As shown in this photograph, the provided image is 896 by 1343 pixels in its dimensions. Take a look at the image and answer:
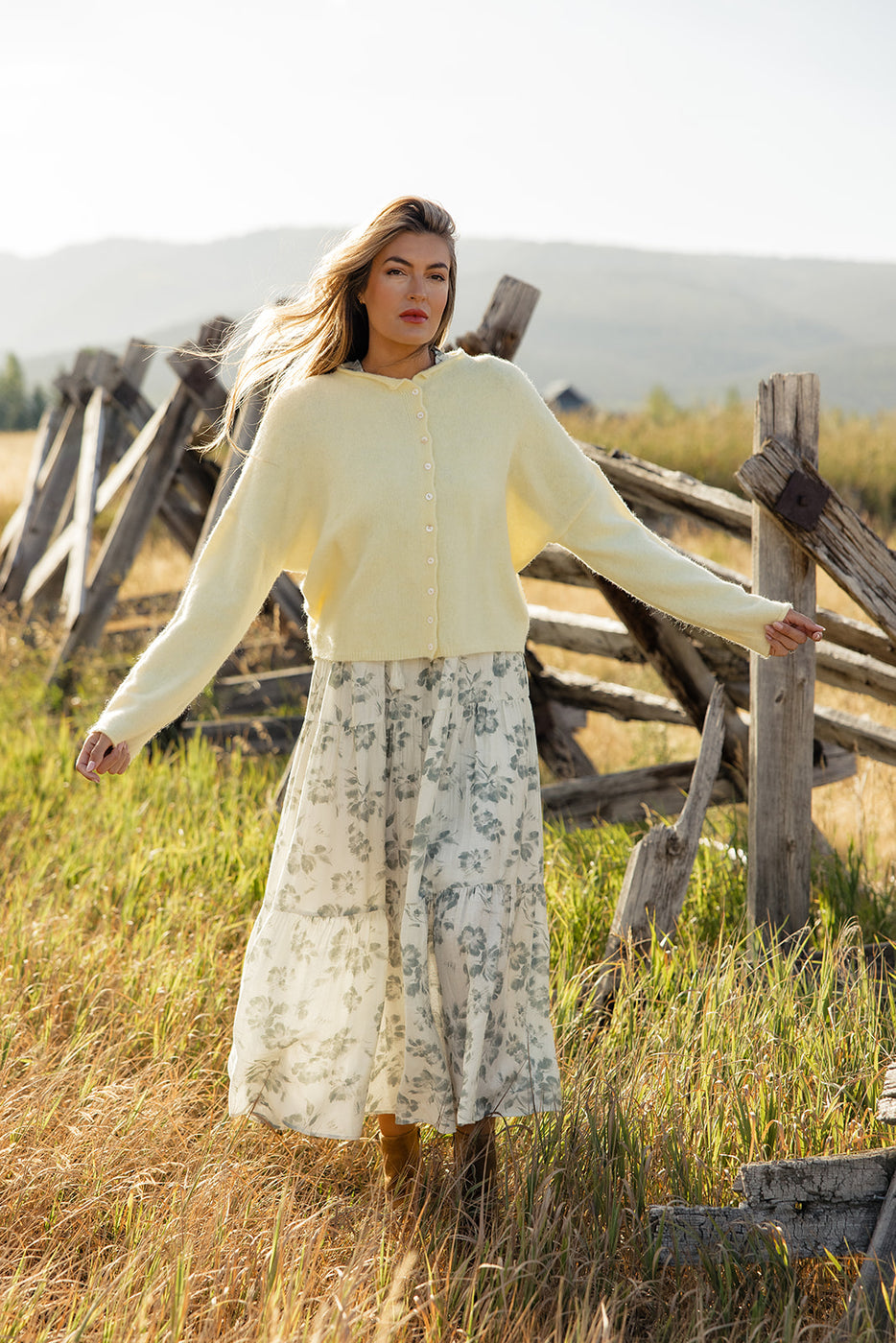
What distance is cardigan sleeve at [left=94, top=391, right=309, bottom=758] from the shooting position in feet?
7.01

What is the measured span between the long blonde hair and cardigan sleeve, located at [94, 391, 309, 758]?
0.14 meters

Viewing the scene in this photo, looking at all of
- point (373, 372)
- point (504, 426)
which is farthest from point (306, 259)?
point (504, 426)

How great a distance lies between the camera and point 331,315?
228cm

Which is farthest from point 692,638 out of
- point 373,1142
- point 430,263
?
point 373,1142

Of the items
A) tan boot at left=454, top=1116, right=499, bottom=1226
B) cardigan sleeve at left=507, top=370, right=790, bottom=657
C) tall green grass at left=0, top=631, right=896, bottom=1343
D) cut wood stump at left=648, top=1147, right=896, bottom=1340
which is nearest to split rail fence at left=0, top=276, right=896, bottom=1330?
cut wood stump at left=648, top=1147, right=896, bottom=1340

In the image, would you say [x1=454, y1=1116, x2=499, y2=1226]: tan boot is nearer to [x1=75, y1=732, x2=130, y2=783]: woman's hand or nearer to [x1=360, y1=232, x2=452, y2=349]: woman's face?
[x1=75, y1=732, x2=130, y2=783]: woman's hand

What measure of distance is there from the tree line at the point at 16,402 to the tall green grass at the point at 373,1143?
65086mm

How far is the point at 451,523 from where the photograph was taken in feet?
7.19

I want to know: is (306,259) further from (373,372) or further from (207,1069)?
(207,1069)

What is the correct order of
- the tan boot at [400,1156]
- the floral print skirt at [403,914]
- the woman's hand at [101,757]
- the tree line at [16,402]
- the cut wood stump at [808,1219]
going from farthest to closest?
the tree line at [16,402] < the tan boot at [400,1156] < the floral print skirt at [403,914] < the woman's hand at [101,757] < the cut wood stump at [808,1219]

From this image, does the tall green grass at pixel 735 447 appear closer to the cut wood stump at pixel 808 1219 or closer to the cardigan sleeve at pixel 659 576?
the cardigan sleeve at pixel 659 576

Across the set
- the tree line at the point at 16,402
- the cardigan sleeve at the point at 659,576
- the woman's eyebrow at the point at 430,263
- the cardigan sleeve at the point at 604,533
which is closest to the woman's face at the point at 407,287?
the woman's eyebrow at the point at 430,263

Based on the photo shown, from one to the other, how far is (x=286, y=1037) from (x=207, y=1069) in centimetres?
47

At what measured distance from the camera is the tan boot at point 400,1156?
87.9 inches
